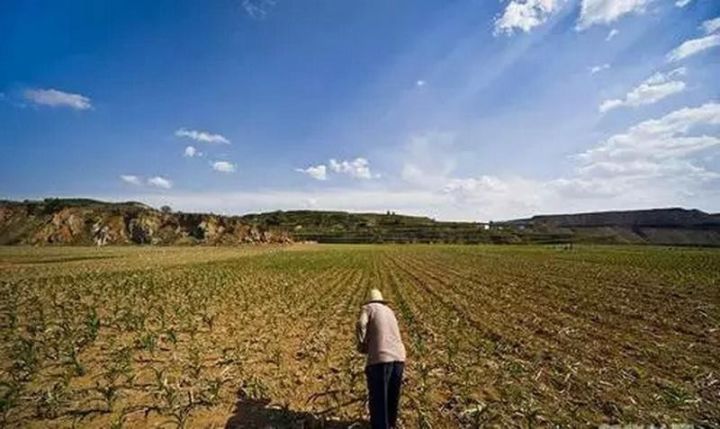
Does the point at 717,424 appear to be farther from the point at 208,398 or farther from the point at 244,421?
the point at 208,398

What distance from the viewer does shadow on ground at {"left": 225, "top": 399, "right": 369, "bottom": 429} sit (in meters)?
6.97

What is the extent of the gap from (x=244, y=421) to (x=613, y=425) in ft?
17.5

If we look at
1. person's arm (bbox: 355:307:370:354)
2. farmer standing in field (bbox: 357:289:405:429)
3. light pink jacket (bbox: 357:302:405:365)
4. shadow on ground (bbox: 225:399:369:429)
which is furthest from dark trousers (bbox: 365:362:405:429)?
shadow on ground (bbox: 225:399:369:429)

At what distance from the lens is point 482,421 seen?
7.03 m

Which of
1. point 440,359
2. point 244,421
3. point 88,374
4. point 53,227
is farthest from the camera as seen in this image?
point 53,227

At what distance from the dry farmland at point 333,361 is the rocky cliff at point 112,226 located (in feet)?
271

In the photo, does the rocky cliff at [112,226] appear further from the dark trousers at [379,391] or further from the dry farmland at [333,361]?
the dark trousers at [379,391]

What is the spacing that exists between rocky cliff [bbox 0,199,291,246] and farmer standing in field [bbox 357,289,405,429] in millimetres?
99149

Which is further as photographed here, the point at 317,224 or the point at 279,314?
the point at 317,224

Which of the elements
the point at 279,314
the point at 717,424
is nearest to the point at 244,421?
the point at 717,424

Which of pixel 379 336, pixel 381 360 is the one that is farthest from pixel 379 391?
pixel 379 336

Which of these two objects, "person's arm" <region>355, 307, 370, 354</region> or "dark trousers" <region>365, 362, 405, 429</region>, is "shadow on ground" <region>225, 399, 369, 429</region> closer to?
"dark trousers" <region>365, 362, 405, 429</region>

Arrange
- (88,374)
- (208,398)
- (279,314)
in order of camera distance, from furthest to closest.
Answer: (279,314)
(88,374)
(208,398)

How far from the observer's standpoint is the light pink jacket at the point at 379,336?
6.17 meters
